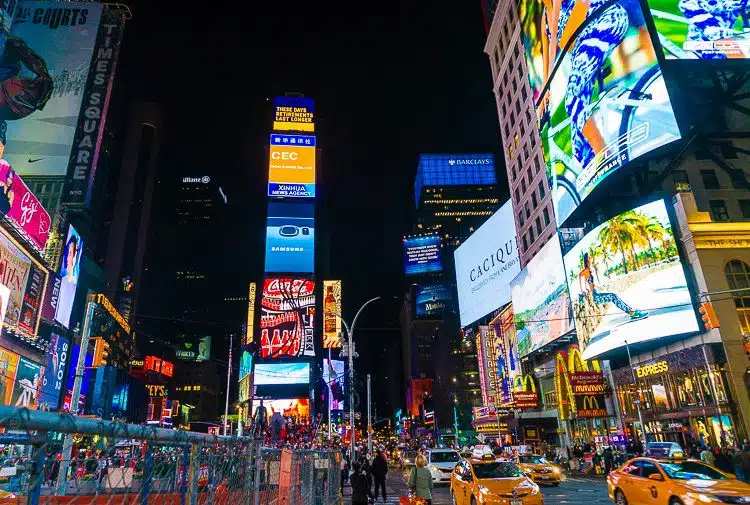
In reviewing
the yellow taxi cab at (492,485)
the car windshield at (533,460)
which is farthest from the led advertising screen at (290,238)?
the yellow taxi cab at (492,485)

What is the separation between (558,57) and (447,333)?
112 m

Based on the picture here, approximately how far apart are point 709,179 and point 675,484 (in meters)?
36.6

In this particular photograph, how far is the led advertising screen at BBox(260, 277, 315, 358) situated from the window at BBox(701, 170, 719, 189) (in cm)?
6152

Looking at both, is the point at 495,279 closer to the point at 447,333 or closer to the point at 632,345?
the point at 632,345

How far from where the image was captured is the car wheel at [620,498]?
47.1ft

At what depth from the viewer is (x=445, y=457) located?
28.3 meters

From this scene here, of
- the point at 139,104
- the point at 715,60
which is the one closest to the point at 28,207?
the point at 715,60

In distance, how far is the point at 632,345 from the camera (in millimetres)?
35281

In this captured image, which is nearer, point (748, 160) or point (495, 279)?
point (748, 160)

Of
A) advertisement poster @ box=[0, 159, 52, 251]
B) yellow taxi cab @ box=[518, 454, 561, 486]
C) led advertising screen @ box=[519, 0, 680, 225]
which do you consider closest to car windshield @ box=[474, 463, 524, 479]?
yellow taxi cab @ box=[518, 454, 561, 486]

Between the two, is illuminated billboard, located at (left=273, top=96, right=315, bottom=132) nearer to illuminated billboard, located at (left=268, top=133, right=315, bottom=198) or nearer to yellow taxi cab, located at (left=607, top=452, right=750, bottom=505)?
illuminated billboard, located at (left=268, top=133, right=315, bottom=198)

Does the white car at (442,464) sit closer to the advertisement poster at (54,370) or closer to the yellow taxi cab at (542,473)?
the yellow taxi cab at (542,473)

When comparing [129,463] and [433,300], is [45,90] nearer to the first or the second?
[129,463]

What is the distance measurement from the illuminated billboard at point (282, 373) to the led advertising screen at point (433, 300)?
9948 cm
